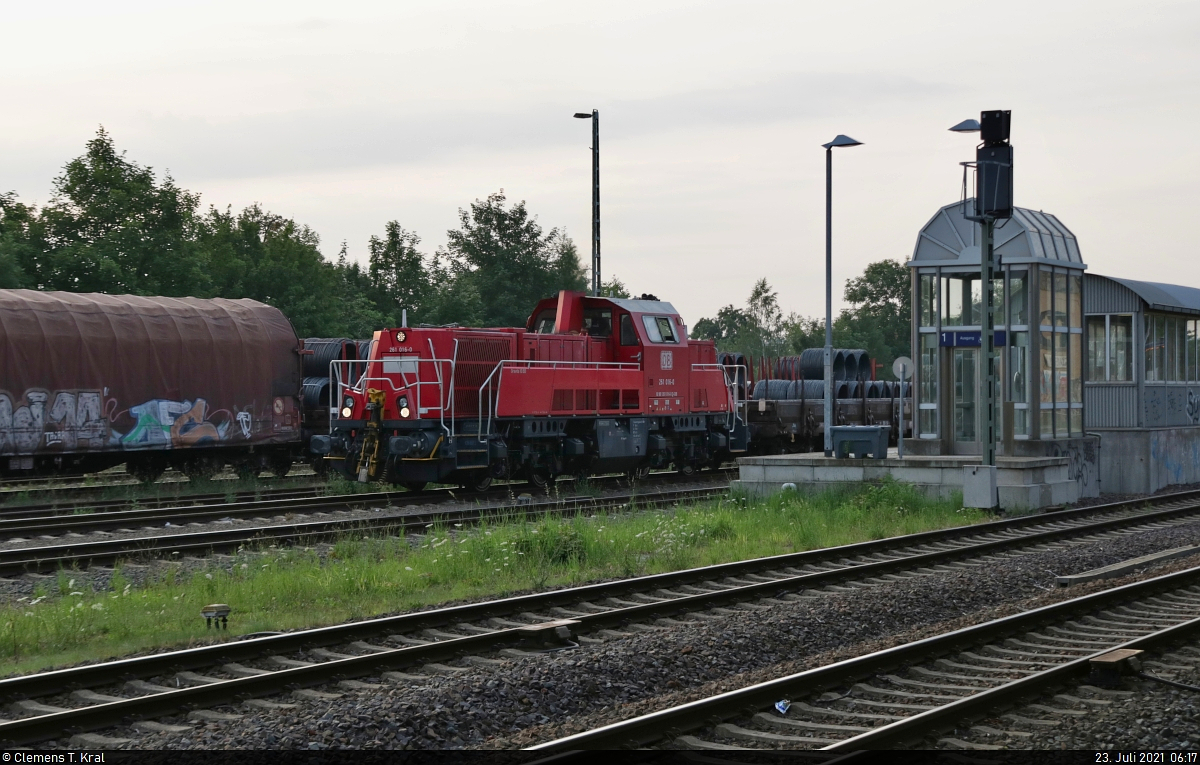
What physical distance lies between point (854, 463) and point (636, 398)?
5.30 m

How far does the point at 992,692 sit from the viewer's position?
7.00 m

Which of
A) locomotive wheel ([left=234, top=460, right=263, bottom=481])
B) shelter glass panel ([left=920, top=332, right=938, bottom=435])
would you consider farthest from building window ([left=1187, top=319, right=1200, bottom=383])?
locomotive wheel ([left=234, top=460, right=263, bottom=481])

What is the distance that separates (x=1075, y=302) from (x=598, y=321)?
9267mm

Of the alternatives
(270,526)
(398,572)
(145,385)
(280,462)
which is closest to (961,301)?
(270,526)

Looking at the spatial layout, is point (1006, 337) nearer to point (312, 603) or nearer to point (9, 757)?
point (312, 603)

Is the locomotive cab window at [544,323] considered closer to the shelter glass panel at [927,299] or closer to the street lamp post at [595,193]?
the street lamp post at [595,193]


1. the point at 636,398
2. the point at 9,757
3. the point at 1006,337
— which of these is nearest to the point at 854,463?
the point at 1006,337

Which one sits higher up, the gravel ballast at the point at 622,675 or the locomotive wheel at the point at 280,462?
the locomotive wheel at the point at 280,462

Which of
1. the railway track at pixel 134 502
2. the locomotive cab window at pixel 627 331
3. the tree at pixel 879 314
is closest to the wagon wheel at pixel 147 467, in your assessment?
the railway track at pixel 134 502

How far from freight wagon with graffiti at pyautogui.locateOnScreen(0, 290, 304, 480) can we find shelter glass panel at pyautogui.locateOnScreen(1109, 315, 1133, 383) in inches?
699

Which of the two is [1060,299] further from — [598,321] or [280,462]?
[280,462]

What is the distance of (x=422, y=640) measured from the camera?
9.11 metres

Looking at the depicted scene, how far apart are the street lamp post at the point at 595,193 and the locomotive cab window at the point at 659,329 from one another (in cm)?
327

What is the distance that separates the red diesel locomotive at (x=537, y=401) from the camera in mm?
19828
